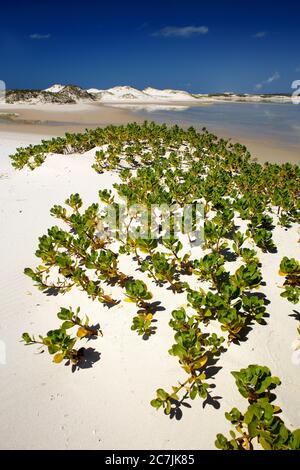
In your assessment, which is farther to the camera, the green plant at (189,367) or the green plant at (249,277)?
the green plant at (249,277)

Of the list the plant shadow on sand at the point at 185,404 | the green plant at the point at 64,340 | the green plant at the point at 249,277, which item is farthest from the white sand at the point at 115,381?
the green plant at the point at 249,277

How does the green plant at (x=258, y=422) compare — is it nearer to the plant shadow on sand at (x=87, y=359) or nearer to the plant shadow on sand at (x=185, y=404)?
the plant shadow on sand at (x=185, y=404)

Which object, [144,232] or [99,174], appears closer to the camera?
[144,232]

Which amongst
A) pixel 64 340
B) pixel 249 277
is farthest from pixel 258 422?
pixel 64 340

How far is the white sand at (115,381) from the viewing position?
318cm

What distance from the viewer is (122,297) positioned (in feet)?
16.4

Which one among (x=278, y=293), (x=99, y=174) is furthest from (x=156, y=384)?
(x=99, y=174)

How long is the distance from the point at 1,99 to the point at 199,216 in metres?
68.6

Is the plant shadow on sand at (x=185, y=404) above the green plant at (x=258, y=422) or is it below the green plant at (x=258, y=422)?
below

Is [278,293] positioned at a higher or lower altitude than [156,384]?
higher

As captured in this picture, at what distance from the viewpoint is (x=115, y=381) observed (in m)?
3.70

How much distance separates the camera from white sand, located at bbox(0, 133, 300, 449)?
125 inches

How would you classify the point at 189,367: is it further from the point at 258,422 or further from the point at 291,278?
the point at 291,278

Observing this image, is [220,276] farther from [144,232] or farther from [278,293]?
[144,232]
